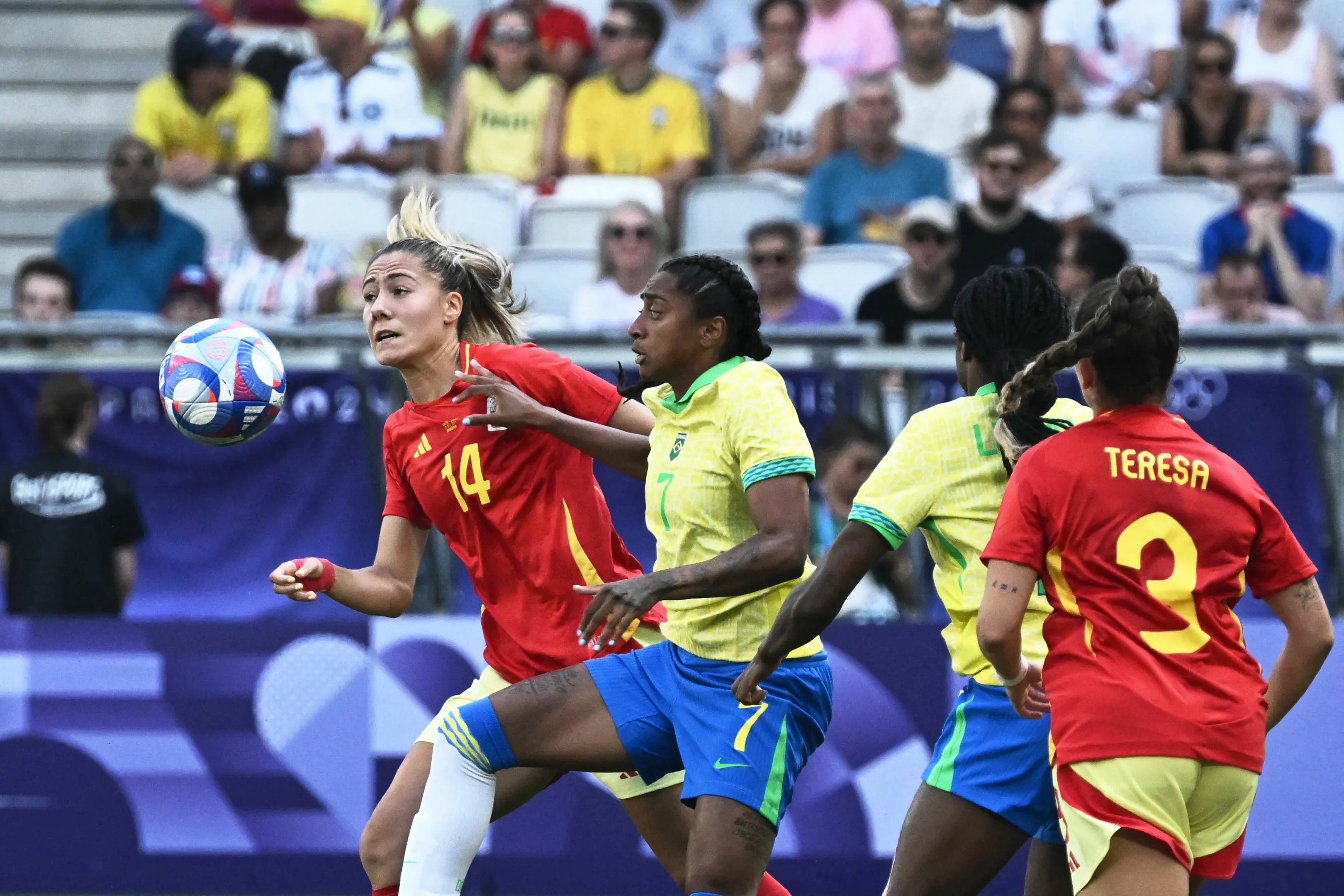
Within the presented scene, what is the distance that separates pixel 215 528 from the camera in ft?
26.9

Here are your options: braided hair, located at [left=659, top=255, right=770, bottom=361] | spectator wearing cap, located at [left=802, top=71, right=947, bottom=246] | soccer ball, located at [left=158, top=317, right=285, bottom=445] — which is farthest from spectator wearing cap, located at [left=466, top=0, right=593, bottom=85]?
braided hair, located at [left=659, top=255, right=770, bottom=361]

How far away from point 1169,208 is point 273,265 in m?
4.83

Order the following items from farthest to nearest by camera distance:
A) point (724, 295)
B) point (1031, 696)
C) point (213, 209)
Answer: point (213, 209) < point (724, 295) < point (1031, 696)

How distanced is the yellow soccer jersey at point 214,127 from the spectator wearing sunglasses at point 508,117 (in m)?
1.21

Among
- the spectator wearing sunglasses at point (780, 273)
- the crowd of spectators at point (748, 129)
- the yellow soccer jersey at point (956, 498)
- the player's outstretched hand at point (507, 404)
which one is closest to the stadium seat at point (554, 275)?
the crowd of spectators at point (748, 129)

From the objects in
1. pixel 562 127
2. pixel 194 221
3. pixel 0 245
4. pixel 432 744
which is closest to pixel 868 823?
pixel 432 744

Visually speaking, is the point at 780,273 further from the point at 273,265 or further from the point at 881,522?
the point at 881,522

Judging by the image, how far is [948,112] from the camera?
34.2ft

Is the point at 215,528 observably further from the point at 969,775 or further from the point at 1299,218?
the point at 1299,218

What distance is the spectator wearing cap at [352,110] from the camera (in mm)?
11055

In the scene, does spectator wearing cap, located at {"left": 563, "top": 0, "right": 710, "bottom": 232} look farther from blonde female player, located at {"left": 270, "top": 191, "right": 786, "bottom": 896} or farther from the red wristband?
the red wristband

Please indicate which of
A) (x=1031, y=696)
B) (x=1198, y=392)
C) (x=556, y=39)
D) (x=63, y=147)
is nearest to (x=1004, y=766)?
(x=1031, y=696)

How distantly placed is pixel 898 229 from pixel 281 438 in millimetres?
3650

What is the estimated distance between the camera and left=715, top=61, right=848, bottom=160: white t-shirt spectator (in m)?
10.7
